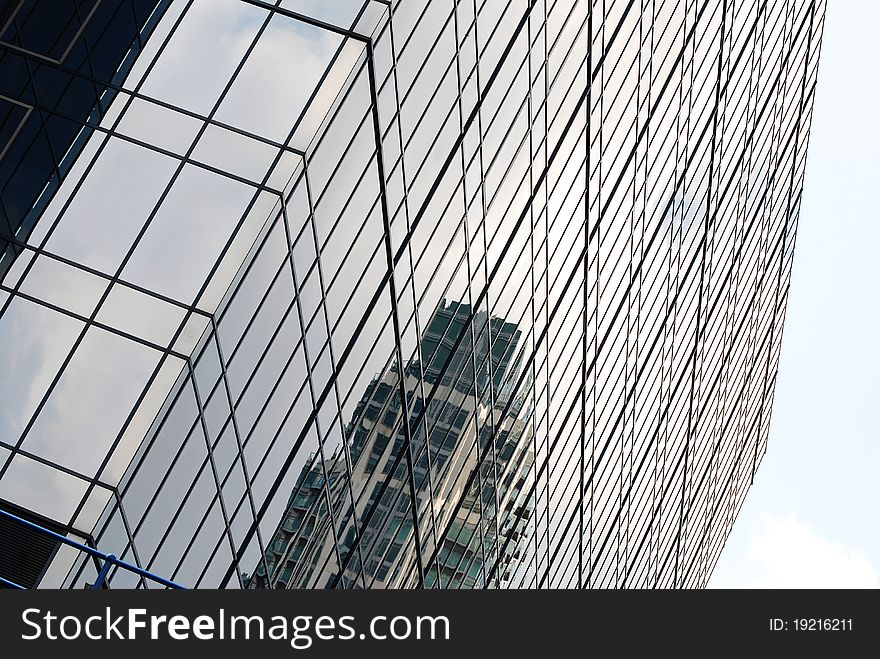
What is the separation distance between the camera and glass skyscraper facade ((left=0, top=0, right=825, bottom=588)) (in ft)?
66.5

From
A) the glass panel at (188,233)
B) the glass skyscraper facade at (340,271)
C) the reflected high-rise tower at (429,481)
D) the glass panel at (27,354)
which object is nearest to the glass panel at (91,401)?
the glass skyscraper facade at (340,271)

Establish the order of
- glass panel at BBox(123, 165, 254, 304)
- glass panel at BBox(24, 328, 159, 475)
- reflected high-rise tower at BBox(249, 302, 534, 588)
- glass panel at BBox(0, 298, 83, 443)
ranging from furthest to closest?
reflected high-rise tower at BBox(249, 302, 534, 588) < glass panel at BBox(0, 298, 83, 443) < glass panel at BBox(123, 165, 254, 304) < glass panel at BBox(24, 328, 159, 475)

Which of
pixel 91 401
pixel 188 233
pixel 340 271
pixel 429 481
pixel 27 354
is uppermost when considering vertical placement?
pixel 340 271

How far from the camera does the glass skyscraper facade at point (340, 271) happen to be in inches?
798

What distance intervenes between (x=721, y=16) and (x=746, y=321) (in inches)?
1114

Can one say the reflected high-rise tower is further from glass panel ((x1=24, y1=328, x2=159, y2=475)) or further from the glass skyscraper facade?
glass panel ((x1=24, y1=328, x2=159, y2=475))

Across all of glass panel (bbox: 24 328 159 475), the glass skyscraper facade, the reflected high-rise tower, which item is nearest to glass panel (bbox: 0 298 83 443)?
the glass skyscraper facade

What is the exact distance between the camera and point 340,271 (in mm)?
24922

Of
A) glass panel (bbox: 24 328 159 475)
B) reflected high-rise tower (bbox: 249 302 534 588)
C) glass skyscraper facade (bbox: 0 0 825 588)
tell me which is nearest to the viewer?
glass panel (bbox: 24 328 159 475)

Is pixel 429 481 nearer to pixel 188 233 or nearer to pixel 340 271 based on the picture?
pixel 340 271

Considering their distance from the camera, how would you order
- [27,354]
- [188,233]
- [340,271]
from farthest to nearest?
[340,271]
[27,354]
[188,233]

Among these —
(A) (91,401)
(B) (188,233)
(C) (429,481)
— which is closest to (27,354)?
(A) (91,401)

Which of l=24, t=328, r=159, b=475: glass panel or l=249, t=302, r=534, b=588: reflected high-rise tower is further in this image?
l=249, t=302, r=534, b=588: reflected high-rise tower

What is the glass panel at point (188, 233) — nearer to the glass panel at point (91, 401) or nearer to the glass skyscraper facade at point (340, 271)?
the glass skyscraper facade at point (340, 271)
